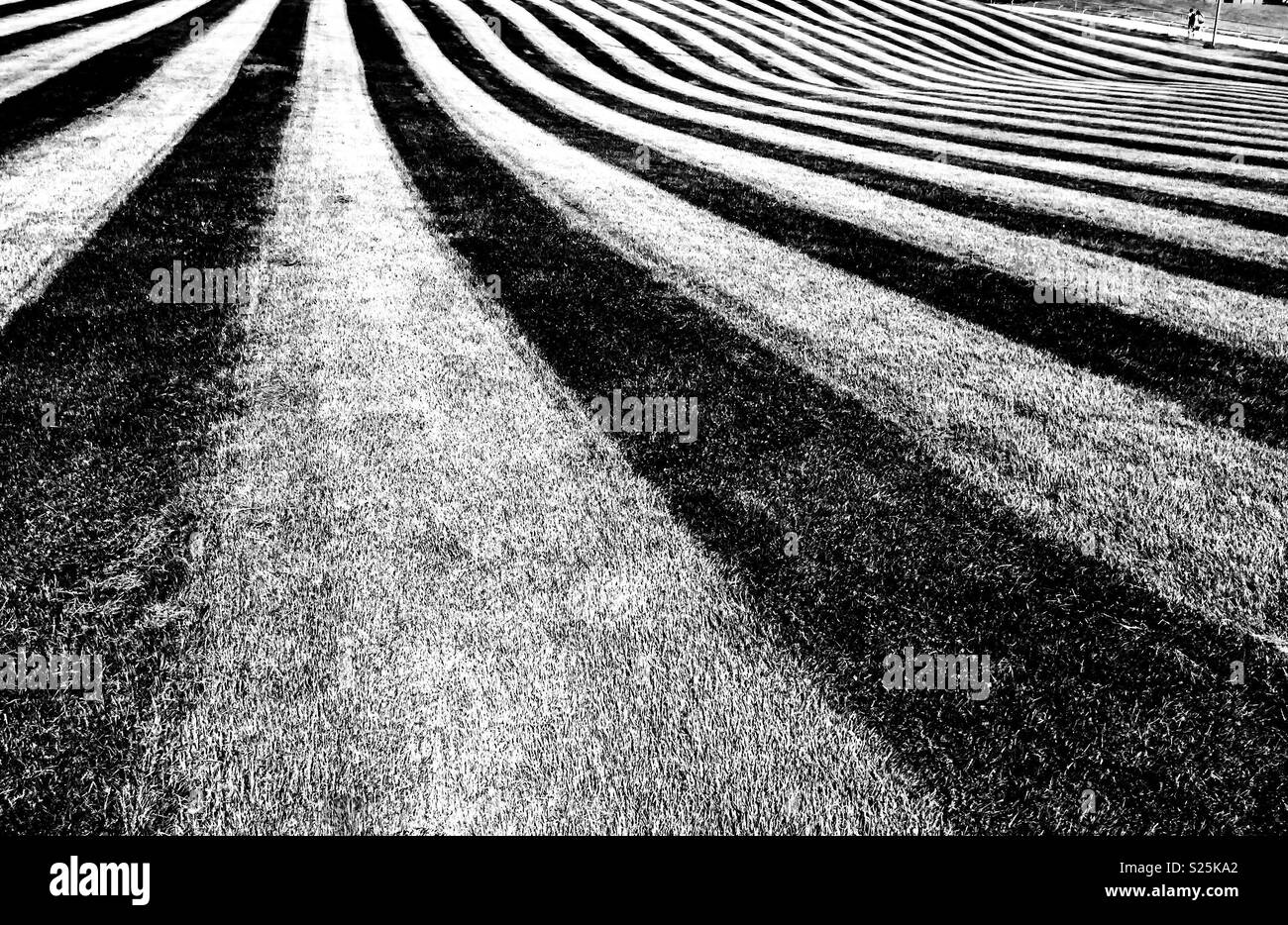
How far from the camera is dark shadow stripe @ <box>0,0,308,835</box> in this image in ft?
7.93

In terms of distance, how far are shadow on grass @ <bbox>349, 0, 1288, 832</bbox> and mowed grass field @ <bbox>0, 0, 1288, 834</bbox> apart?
0.06 ft

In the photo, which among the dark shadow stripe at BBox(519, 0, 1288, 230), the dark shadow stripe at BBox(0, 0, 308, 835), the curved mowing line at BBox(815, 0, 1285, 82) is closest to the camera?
the dark shadow stripe at BBox(0, 0, 308, 835)

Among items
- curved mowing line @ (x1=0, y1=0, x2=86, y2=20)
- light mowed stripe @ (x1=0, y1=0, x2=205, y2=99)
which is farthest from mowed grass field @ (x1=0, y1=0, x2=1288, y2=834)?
curved mowing line @ (x1=0, y1=0, x2=86, y2=20)

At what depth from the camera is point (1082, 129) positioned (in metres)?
15.2

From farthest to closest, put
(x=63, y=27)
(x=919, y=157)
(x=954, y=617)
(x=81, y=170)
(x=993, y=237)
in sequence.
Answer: (x=63, y=27)
(x=919, y=157)
(x=81, y=170)
(x=993, y=237)
(x=954, y=617)

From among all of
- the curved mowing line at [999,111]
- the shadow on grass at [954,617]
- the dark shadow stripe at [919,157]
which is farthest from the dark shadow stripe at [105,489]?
the curved mowing line at [999,111]

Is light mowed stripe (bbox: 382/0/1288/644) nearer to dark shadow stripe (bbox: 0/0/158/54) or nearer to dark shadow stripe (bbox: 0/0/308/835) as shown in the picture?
dark shadow stripe (bbox: 0/0/308/835)

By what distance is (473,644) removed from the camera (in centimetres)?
294

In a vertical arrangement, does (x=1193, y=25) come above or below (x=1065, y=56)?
above

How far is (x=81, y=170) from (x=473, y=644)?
9681 mm

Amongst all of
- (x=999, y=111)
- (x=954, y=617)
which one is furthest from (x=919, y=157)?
(x=954, y=617)

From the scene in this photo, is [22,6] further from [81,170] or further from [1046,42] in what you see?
[1046,42]

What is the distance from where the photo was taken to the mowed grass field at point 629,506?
250 centimetres
